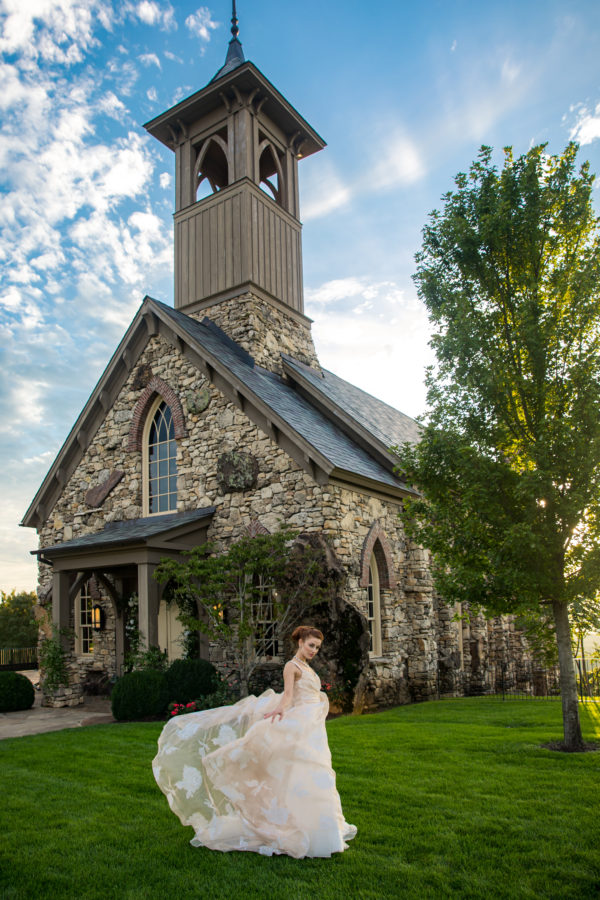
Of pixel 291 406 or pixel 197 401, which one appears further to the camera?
pixel 197 401

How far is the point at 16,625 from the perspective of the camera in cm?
2359

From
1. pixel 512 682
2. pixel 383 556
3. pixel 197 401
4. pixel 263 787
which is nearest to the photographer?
pixel 263 787

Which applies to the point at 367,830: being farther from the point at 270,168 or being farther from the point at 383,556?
the point at 270,168

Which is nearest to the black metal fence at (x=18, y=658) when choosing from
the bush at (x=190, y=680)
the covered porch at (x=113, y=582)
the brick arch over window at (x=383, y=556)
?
the covered porch at (x=113, y=582)

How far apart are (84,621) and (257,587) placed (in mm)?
5976

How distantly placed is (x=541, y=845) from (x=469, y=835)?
21.1 inches

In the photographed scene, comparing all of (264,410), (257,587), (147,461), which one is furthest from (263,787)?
(147,461)

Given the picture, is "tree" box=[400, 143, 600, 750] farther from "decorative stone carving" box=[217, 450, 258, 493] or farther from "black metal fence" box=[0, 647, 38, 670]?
"black metal fence" box=[0, 647, 38, 670]

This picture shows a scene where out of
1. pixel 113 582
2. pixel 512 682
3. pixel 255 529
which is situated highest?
pixel 255 529

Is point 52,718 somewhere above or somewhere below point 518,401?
below

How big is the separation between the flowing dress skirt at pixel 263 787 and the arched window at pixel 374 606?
29.3ft

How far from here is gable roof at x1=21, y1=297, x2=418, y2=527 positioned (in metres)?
12.9

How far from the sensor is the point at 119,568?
15133mm

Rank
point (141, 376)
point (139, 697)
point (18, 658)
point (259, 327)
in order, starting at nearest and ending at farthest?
point (139, 697) < point (141, 376) < point (259, 327) < point (18, 658)
